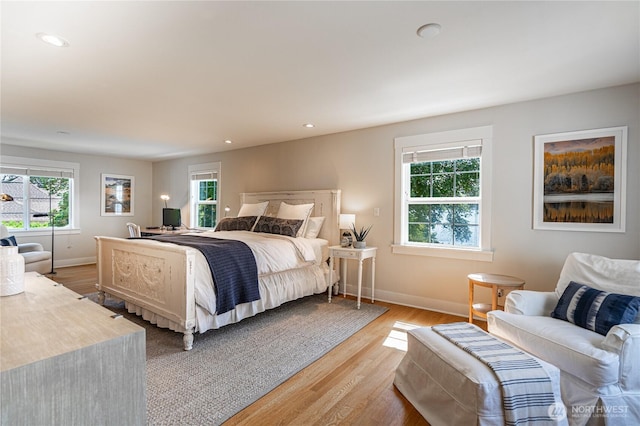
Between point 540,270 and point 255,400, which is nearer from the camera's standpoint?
point 255,400

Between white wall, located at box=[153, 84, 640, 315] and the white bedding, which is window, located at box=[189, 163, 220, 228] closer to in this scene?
white wall, located at box=[153, 84, 640, 315]

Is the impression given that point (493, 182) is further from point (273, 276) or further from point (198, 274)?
point (198, 274)

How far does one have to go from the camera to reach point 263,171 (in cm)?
541

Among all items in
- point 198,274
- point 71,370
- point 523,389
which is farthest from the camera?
point 198,274

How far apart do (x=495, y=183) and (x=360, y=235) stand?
168 centimetres

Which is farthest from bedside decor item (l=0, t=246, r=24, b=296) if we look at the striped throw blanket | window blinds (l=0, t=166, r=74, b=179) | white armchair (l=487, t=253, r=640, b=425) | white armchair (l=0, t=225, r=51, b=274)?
window blinds (l=0, t=166, r=74, b=179)

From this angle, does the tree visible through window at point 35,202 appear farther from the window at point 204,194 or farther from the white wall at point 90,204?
the window at point 204,194

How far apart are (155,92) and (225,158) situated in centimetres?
298

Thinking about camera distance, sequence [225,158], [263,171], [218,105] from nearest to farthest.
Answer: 1. [218,105]
2. [263,171]
3. [225,158]

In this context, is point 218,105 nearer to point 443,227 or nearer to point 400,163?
point 400,163

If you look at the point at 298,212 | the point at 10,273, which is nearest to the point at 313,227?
the point at 298,212

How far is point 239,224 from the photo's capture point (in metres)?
4.60

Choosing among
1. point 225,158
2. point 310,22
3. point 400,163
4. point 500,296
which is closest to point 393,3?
point 310,22

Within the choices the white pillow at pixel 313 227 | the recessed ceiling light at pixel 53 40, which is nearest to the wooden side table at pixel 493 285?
the white pillow at pixel 313 227
